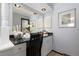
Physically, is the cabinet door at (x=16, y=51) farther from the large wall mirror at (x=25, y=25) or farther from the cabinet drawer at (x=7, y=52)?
the large wall mirror at (x=25, y=25)

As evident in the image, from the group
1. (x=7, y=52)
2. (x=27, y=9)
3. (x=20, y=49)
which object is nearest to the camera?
(x=7, y=52)

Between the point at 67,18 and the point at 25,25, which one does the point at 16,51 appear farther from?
the point at 67,18

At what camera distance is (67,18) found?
2920 mm

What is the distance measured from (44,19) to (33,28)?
833 millimetres

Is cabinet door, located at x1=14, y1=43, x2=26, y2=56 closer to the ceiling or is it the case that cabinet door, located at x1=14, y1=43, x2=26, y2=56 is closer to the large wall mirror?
the large wall mirror

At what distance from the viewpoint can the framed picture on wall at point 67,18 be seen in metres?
2.69

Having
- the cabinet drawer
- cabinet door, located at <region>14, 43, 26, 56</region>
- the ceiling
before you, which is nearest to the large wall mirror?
the ceiling

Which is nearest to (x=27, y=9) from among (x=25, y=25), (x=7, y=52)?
(x=25, y=25)

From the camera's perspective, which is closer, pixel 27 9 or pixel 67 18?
pixel 27 9

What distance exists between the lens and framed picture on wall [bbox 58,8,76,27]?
269 cm

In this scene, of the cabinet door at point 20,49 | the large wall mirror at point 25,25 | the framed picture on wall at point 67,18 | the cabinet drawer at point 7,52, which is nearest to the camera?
the cabinet drawer at point 7,52

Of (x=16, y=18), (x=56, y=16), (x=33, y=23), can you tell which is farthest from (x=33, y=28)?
(x=56, y=16)

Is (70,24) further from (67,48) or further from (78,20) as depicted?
(67,48)

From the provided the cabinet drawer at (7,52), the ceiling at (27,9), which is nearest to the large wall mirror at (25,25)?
the ceiling at (27,9)
